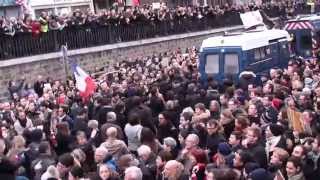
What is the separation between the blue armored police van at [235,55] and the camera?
832 inches

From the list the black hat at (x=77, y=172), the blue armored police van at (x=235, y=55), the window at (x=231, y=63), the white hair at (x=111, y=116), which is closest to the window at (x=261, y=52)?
the blue armored police van at (x=235, y=55)

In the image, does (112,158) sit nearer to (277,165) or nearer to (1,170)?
(1,170)

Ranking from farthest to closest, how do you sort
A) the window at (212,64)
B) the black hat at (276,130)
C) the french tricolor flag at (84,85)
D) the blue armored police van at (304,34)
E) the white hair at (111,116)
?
the blue armored police van at (304,34), the window at (212,64), the french tricolor flag at (84,85), the white hair at (111,116), the black hat at (276,130)

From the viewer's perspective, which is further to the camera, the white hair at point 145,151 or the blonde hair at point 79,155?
the blonde hair at point 79,155

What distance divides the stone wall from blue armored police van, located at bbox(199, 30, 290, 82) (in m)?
7.53

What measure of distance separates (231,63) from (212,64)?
0.75m

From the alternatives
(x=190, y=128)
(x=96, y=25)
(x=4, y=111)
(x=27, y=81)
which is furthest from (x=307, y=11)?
(x=190, y=128)

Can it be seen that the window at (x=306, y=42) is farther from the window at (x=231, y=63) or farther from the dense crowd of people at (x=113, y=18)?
the window at (x=231, y=63)

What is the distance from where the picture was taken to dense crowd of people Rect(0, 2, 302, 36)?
25684 mm

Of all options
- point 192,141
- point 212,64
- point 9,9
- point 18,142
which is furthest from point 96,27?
point 192,141

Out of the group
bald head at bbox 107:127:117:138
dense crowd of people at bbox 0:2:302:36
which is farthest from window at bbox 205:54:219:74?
bald head at bbox 107:127:117:138

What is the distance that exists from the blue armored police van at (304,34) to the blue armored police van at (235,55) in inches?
216

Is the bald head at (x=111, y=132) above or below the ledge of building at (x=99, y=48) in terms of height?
above

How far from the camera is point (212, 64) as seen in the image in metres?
21.8
